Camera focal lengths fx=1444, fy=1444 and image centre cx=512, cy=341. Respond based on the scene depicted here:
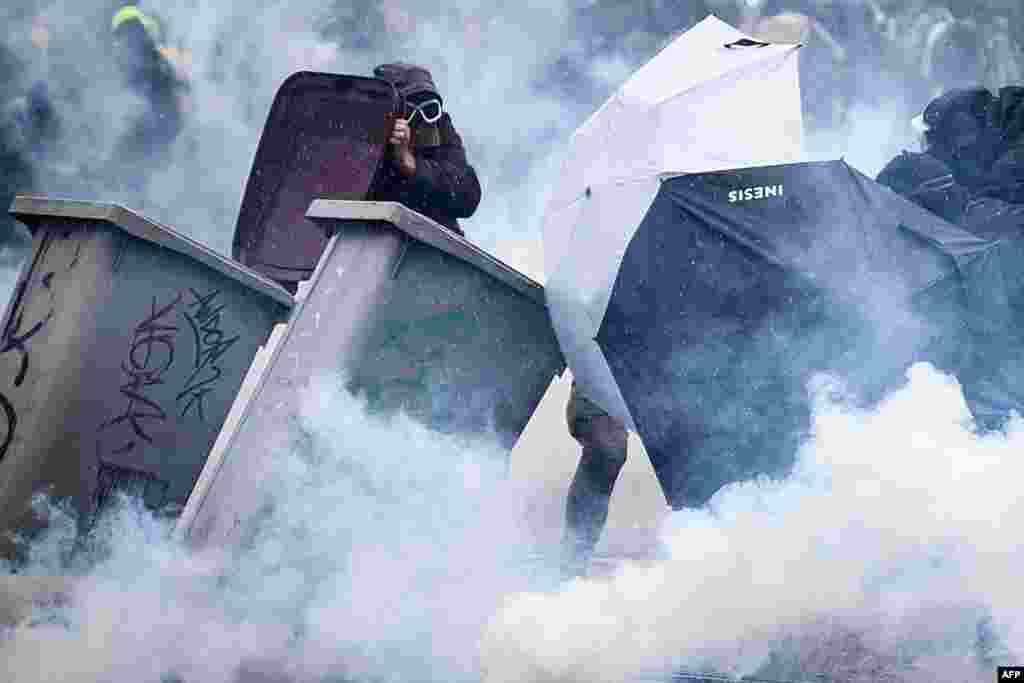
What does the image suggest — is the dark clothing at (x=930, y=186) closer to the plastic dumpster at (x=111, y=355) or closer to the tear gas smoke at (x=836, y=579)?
the tear gas smoke at (x=836, y=579)

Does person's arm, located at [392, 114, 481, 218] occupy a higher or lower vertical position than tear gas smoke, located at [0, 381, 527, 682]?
higher

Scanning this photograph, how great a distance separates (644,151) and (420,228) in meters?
0.69

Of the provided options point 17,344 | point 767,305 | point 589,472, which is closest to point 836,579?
point 767,305

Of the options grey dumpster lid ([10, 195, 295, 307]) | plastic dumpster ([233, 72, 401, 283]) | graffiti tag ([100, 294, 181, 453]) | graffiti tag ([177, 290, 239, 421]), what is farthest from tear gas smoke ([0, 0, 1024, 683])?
plastic dumpster ([233, 72, 401, 283])

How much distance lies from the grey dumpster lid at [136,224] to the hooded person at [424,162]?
628mm

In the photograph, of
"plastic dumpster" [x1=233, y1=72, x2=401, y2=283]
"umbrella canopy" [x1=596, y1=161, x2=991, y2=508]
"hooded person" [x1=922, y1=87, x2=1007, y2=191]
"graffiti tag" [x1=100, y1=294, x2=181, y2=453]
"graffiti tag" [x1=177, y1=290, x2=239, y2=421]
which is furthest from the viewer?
"plastic dumpster" [x1=233, y1=72, x2=401, y2=283]

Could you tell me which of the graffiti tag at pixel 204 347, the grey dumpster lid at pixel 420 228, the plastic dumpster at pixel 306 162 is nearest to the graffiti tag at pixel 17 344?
the graffiti tag at pixel 204 347

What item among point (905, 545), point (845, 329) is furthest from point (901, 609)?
point (845, 329)

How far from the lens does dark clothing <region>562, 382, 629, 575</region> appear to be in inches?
195

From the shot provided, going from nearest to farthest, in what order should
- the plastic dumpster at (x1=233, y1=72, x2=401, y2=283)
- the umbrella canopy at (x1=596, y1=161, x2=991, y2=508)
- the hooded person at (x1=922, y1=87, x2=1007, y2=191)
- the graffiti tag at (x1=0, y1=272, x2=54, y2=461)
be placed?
the umbrella canopy at (x1=596, y1=161, x2=991, y2=508), the graffiti tag at (x1=0, y1=272, x2=54, y2=461), the hooded person at (x1=922, y1=87, x2=1007, y2=191), the plastic dumpster at (x1=233, y1=72, x2=401, y2=283)

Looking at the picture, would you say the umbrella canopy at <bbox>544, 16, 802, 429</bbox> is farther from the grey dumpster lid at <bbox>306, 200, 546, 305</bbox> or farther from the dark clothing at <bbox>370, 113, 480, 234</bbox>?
the dark clothing at <bbox>370, 113, 480, 234</bbox>

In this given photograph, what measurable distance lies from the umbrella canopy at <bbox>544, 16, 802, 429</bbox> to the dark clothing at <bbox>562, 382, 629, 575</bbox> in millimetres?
496

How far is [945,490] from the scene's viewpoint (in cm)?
377

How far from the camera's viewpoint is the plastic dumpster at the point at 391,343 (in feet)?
12.9
